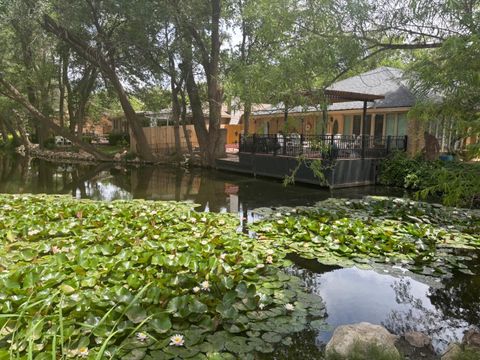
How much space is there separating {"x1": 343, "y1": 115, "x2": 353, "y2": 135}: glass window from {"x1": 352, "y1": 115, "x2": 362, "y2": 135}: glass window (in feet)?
0.81

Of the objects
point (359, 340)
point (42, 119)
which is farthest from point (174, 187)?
point (359, 340)

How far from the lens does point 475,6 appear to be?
4.84m

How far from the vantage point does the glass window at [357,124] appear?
19516 millimetres

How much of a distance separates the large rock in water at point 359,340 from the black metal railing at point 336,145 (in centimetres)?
1010

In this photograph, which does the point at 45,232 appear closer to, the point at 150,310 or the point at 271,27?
the point at 150,310

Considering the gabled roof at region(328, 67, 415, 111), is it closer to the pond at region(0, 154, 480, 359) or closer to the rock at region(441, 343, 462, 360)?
the pond at region(0, 154, 480, 359)

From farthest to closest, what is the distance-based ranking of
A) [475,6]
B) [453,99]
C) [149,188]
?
[149,188], [475,6], [453,99]

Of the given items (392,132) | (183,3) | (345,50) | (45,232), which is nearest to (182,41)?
(183,3)

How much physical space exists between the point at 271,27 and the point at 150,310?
6.44 metres

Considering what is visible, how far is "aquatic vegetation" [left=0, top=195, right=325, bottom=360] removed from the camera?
3.08 meters

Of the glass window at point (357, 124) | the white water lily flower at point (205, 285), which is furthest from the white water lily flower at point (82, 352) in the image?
the glass window at point (357, 124)

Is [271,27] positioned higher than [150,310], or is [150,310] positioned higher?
[271,27]

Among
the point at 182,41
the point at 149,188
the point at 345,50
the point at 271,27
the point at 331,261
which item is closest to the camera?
the point at 331,261

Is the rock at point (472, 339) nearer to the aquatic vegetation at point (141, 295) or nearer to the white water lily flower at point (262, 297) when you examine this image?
the aquatic vegetation at point (141, 295)
